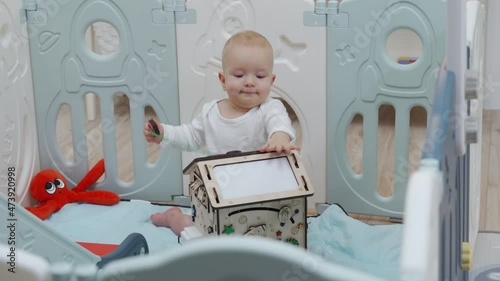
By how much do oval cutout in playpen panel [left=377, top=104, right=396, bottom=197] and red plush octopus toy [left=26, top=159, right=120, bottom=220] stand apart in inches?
27.5

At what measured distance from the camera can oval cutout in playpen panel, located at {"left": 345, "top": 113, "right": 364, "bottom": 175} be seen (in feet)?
7.33

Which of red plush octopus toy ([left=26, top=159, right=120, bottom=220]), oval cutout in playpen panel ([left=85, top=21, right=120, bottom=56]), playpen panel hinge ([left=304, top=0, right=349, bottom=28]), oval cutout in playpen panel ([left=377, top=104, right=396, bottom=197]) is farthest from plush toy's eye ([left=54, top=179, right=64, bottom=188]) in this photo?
oval cutout in playpen panel ([left=85, top=21, right=120, bottom=56])

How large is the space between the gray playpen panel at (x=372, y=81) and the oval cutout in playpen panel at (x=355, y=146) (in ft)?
1.27

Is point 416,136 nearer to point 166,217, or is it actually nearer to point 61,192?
point 166,217

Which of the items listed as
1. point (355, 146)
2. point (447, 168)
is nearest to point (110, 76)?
point (355, 146)

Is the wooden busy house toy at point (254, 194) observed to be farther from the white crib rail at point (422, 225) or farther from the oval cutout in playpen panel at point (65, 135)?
the oval cutout in playpen panel at point (65, 135)

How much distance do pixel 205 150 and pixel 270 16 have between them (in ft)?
1.08

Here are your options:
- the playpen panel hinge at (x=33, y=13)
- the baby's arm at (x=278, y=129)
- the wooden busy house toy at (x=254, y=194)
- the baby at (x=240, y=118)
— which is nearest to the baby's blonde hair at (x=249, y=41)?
the baby at (x=240, y=118)

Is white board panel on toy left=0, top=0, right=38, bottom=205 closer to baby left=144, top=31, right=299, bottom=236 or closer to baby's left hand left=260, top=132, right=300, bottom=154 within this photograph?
baby left=144, top=31, right=299, bottom=236

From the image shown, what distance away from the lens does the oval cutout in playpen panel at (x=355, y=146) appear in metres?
2.23

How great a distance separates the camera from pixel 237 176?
4.70 ft

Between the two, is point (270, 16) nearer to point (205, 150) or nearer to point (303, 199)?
point (205, 150)

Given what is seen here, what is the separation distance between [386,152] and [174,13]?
2.73 feet

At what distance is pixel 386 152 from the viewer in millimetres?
2283
